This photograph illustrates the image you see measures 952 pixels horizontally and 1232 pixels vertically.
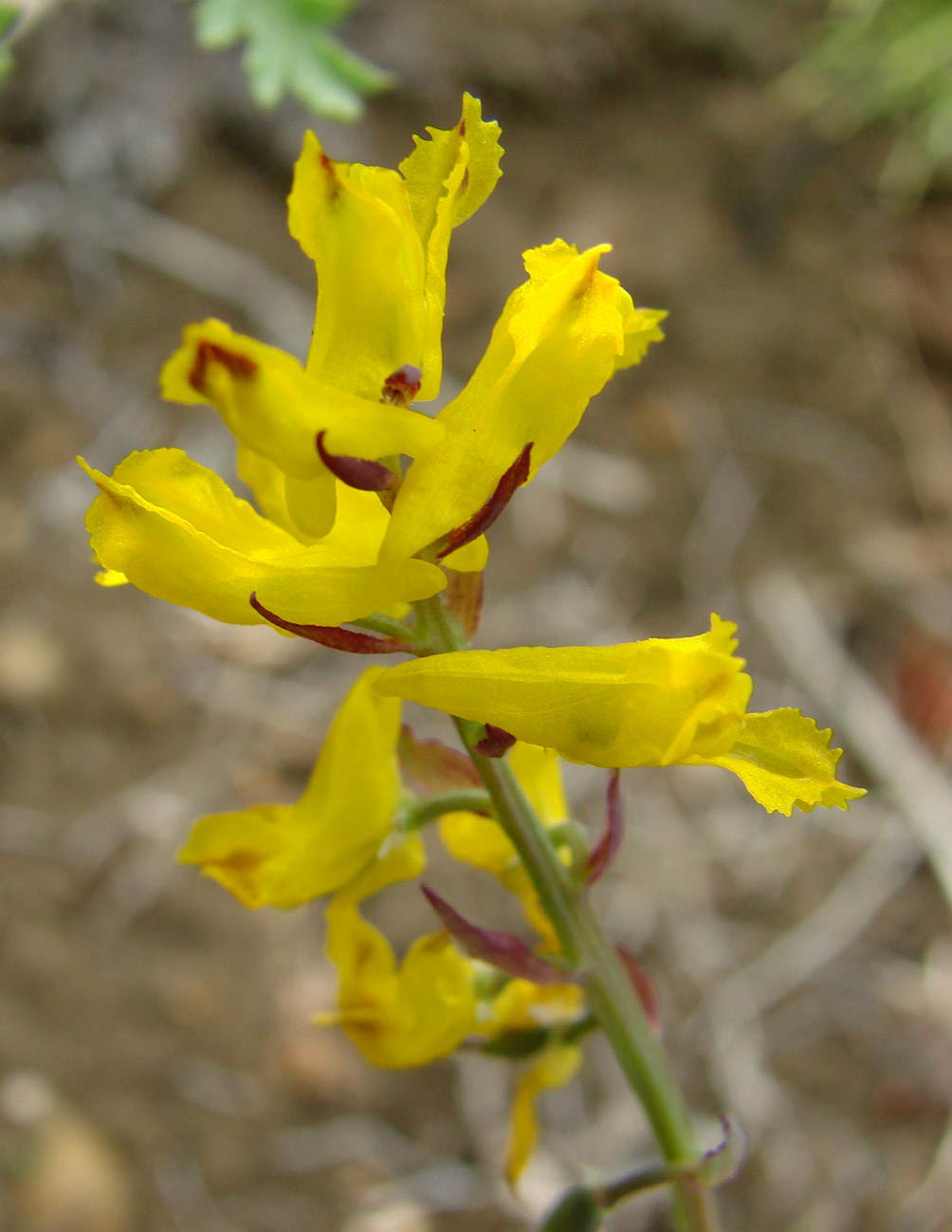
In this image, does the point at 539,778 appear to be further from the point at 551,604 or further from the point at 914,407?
the point at 914,407

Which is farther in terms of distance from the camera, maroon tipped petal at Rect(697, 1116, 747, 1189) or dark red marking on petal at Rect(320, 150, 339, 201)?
maroon tipped petal at Rect(697, 1116, 747, 1189)

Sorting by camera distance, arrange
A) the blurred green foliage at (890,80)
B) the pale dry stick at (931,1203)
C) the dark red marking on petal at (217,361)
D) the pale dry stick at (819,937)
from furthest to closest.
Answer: the blurred green foliage at (890,80) < the pale dry stick at (819,937) < the pale dry stick at (931,1203) < the dark red marking on petal at (217,361)

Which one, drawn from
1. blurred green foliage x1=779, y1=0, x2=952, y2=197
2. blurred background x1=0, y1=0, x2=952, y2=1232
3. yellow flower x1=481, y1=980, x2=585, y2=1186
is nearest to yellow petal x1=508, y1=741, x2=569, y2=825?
→ yellow flower x1=481, y1=980, x2=585, y2=1186

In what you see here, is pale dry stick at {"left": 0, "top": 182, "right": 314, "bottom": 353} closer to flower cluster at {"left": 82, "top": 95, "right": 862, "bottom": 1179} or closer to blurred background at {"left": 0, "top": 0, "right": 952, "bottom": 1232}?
blurred background at {"left": 0, "top": 0, "right": 952, "bottom": 1232}

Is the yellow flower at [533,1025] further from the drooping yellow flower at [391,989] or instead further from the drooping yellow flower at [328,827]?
the drooping yellow flower at [328,827]

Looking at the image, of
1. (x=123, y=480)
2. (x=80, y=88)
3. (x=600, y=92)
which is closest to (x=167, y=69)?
(x=80, y=88)

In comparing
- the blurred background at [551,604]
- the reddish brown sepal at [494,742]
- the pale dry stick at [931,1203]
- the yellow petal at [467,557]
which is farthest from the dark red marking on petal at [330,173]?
the pale dry stick at [931,1203]
